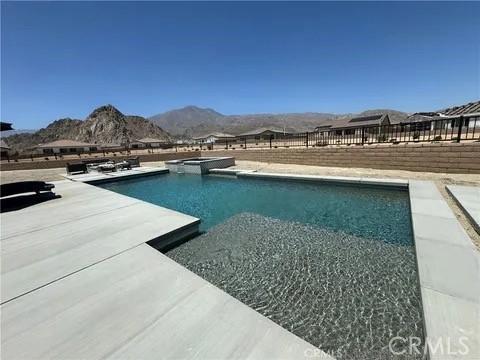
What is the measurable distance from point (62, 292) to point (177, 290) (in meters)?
1.20

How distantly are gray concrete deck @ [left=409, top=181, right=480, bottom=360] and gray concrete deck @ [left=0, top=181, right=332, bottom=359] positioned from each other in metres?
1.01

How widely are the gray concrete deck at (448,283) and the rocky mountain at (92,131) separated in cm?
8926

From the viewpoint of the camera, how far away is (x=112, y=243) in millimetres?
3451

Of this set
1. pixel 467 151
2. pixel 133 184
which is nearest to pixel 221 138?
pixel 133 184

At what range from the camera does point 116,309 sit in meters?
2.09

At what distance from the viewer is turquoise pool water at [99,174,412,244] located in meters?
4.67

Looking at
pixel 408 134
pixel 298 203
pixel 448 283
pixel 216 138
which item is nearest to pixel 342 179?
pixel 298 203

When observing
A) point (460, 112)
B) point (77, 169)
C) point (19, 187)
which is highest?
point (460, 112)

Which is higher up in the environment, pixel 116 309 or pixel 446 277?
pixel 116 309

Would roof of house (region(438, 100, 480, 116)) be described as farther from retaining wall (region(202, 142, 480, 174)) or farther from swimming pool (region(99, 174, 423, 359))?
swimming pool (region(99, 174, 423, 359))

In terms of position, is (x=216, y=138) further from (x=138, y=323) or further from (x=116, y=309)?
(x=138, y=323)

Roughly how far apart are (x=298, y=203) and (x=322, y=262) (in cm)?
306

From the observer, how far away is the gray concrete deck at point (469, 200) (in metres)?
3.87

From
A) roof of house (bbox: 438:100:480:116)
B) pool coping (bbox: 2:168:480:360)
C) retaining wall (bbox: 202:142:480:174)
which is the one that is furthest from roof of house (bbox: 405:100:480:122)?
pool coping (bbox: 2:168:480:360)
